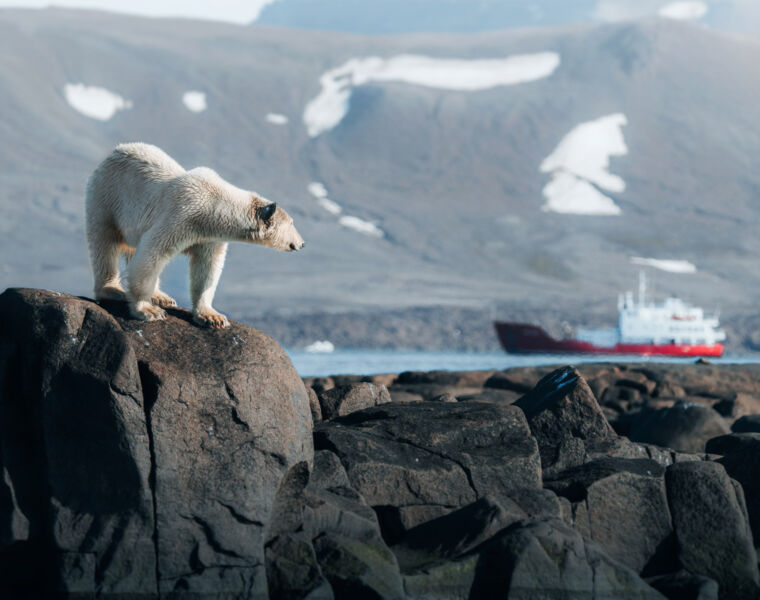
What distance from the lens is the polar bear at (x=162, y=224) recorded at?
989 centimetres

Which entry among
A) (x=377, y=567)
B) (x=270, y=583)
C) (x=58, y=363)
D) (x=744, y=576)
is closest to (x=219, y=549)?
(x=270, y=583)

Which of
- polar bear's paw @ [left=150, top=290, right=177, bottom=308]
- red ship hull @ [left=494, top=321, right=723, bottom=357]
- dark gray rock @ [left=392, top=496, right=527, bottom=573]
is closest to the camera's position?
dark gray rock @ [left=392, top=496, right=527, bottom=573]

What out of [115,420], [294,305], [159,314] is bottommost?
[294,305]

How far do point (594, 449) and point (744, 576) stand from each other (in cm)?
257

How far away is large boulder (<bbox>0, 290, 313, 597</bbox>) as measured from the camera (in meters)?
8.96

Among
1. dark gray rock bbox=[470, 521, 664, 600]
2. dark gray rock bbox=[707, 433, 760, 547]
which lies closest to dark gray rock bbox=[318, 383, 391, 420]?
dark gray rock bbox=[470, 521, 664, 600]

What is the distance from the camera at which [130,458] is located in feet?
29.4

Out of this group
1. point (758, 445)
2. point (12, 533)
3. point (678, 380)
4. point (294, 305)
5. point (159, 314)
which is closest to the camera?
point (12, 533)

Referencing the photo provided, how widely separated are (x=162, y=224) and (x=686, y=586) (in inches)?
233

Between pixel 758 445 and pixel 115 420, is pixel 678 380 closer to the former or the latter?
pixel 758 445

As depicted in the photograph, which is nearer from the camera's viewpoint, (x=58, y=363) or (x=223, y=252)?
(x=58, y=363)

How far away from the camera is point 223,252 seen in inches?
415

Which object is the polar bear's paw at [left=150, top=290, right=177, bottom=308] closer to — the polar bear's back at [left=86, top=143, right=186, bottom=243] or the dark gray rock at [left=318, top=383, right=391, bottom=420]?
the polar bear's back at [left=86, top=143, right=186, bottom=243]

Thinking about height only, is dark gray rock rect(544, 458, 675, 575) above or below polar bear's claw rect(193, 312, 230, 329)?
below
